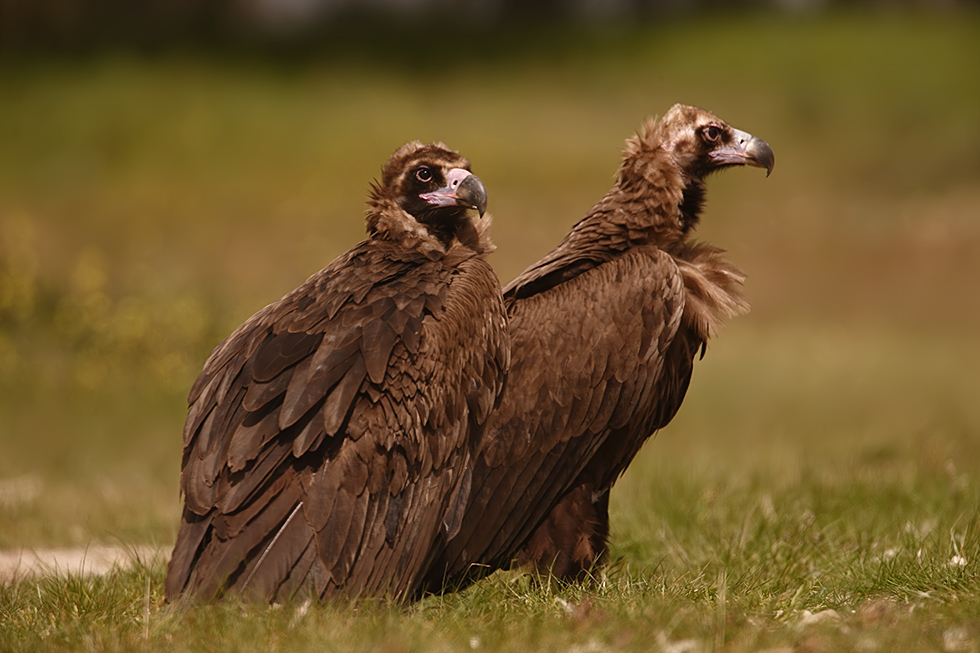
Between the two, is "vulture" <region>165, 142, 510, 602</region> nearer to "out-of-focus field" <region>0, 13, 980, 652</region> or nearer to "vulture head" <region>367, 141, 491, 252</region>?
"vulture head" <region>367, 141, 491, 252</region>

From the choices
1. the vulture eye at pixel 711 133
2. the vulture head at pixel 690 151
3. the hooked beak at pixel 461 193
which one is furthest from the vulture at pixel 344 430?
the vulture eye at pixel 711 133

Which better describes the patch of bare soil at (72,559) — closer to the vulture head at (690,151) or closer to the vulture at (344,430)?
the vulture at (344,430)

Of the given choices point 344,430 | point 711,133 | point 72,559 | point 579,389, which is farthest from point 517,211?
point 344,430

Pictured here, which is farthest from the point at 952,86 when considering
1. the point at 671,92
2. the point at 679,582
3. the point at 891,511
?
the point at 679,582

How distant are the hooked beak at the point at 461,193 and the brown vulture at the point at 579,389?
0.51 m

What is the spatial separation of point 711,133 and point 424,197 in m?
1.68

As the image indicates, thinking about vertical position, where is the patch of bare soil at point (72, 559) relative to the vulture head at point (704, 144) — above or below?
below

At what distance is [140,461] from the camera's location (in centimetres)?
1095

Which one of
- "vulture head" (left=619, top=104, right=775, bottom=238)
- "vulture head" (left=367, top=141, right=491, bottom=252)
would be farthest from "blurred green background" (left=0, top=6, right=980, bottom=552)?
"vulture head" (left=367, top=141, right=491, bottom=252)

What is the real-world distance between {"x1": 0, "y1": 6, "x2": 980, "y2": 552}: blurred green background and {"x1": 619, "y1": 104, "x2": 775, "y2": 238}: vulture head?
187cm

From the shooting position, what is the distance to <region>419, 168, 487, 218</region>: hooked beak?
201 inches

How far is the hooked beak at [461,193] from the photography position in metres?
5.10

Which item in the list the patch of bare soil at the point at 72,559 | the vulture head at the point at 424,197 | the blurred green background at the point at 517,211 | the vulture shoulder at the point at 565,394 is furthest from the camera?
the blurred green background at the point at 517,211

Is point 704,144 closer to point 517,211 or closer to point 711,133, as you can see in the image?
point 711,133
